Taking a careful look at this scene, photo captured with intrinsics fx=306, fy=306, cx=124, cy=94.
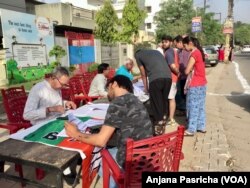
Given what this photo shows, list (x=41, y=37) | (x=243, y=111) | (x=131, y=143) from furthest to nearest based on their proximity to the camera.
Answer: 1. (x=41, y=37)
2. (x=243, y=111)
3. (x=131, y=143)

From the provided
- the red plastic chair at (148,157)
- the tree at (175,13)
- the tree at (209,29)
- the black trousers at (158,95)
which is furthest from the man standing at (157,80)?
the tree at (209,29)

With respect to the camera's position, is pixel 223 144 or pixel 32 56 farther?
pixel 32 56

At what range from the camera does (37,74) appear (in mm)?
13234

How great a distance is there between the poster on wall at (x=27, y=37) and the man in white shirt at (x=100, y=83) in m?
6.72

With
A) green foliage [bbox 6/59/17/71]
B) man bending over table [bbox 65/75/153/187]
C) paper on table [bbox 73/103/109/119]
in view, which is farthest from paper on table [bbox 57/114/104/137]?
green foliage [bbox 6/59/17/71]

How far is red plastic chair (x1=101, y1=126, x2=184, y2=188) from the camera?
80.7 inches

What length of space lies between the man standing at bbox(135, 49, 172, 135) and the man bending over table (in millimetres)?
2450

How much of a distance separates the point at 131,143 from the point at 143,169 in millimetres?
331

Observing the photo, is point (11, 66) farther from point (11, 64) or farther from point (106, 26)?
point (106, 26)

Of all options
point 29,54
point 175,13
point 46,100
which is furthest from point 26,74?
point 175,13

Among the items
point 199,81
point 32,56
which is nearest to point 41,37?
point 32,56

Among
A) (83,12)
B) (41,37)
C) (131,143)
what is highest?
(83,12)

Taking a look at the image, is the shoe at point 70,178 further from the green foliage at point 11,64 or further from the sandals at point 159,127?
the green foliage at point 11,64

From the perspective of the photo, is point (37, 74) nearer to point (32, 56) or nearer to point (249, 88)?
point (32, 56)
